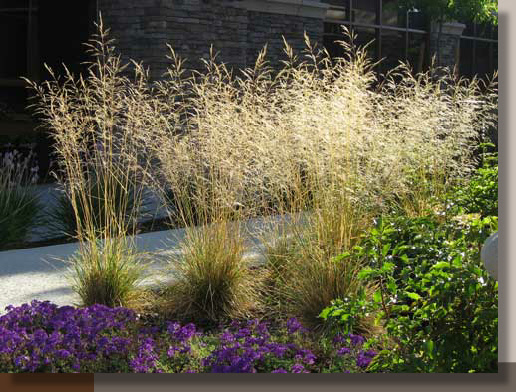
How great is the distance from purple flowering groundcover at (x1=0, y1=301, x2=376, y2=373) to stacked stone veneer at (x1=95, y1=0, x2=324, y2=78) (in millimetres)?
8028

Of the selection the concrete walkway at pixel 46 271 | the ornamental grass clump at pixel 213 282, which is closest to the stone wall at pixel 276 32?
the concrete walkway at pixel 46 271

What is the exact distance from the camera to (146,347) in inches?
180

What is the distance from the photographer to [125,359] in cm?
452

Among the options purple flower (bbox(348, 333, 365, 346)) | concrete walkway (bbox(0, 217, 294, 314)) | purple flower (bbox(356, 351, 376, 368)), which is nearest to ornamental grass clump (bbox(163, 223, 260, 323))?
concrete walkway (bbox(0, 217, 294, 314))

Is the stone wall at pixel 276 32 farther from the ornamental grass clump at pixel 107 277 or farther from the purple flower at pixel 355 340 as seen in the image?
the purple flower at pixel 355 340

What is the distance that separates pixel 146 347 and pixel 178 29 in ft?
29.1

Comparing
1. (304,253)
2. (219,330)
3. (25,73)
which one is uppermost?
(25,73)

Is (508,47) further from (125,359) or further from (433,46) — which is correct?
(433,46)

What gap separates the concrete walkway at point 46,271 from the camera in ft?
18.7

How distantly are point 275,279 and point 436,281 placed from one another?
2.17m

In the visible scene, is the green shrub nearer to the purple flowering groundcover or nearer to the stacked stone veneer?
the purple flowering groundcover

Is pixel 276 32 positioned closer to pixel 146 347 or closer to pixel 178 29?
pixel 178 29

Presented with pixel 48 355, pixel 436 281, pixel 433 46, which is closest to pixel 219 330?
pixel 48 355

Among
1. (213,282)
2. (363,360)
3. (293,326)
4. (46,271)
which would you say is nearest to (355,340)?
(363,360)
